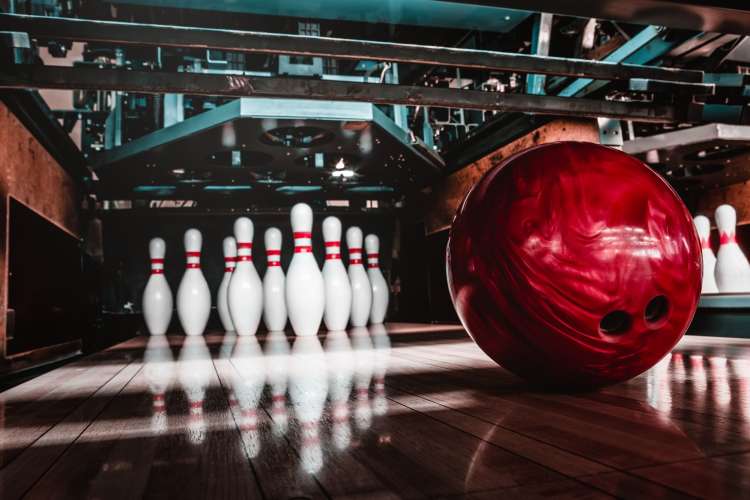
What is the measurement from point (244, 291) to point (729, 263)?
2.37 metres

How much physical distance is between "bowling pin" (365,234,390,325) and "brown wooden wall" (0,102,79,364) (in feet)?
5.46

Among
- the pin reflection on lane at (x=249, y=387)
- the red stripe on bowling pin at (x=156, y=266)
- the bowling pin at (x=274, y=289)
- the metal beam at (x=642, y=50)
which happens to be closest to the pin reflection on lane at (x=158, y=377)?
the pin reflection on lane at (x=249, y=387)

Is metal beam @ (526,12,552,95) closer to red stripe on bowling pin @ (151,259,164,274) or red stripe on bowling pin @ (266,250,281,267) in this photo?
red stripe on bowling pin @ (266,250,281,267)

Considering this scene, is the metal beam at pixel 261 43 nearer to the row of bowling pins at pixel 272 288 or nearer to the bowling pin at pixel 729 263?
the bowling pin at pixel 729 263

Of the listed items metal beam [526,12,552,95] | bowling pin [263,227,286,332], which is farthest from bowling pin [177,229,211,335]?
metal beam [526,12,552,95]

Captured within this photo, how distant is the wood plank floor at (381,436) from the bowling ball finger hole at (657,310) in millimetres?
122

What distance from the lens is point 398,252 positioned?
150 inches

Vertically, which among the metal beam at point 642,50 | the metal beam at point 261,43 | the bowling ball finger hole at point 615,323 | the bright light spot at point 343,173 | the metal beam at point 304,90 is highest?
the metal beam at point 642,50

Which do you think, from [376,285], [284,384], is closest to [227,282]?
[376,285]

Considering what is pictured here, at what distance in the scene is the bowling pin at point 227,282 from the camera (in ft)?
11.0

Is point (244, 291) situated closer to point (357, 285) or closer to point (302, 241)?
point (302, 241)

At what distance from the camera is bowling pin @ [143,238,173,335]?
3.23m

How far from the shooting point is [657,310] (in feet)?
3.07

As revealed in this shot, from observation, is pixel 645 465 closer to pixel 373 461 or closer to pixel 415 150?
pixel 373 461
